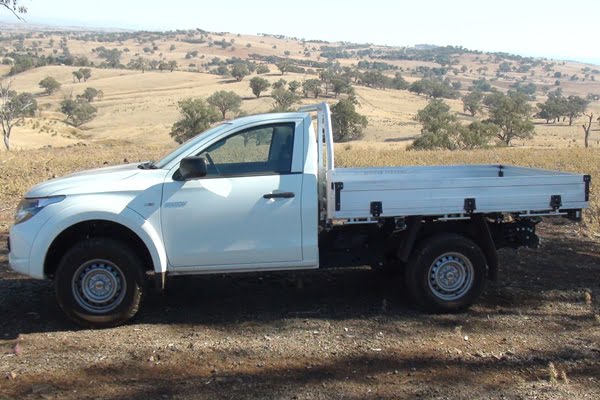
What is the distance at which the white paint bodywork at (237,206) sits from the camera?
18.8 ft

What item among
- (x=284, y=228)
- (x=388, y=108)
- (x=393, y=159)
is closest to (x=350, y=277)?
(x=284, y=228)

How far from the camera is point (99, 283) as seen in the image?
5805 mm

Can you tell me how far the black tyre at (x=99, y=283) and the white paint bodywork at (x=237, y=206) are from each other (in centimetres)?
22

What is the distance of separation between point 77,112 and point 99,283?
68.6m

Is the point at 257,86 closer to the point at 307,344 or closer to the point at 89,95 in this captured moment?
the point at 89,95

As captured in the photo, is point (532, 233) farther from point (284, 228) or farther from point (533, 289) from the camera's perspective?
point (284, 228)

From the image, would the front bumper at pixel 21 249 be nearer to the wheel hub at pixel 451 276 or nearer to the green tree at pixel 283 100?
the wheel hub at pixel 451 276

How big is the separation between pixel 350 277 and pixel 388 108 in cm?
8365

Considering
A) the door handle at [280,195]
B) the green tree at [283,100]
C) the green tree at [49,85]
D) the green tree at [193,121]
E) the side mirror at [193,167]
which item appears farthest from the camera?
the green tree at [49,85]

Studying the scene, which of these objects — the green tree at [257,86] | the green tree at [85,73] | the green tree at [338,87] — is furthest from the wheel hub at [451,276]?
the green tree at [85,73]

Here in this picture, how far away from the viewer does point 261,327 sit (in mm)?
5859

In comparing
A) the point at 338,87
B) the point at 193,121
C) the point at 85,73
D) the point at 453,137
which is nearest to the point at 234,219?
the point at 453,137

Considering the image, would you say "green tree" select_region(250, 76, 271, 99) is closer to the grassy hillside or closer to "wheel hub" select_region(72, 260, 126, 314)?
the grassy hillside

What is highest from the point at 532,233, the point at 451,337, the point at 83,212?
the point at 83,212
